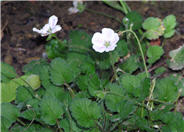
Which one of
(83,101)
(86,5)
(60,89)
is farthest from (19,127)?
(86,5)

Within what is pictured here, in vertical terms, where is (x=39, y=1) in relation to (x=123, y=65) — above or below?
above

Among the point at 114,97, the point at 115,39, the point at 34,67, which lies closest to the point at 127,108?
the point at 114,97

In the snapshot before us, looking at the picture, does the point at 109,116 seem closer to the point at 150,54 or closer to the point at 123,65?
the point at 123,65

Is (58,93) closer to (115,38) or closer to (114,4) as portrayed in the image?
(115,38)

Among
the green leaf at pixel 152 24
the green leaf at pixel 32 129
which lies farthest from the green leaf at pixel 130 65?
the green leaf at pixel 32 129

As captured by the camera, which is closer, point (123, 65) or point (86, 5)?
point (123, 65)

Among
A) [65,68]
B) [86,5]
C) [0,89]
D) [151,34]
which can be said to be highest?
[86,5]

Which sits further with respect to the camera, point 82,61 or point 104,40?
point 82,61
